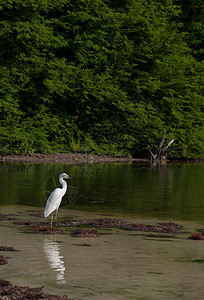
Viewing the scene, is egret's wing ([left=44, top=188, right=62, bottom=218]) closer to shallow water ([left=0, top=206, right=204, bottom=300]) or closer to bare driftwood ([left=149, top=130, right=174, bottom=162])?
shallow water ([left=0, top=206, right=204, bottom=300])

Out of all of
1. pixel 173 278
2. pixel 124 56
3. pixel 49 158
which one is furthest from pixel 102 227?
pixel 124 56

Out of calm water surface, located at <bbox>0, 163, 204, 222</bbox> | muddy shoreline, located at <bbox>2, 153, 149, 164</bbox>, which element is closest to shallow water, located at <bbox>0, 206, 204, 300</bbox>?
calm water surface, located at <bbox>0, 163, 204, 222</bbox>

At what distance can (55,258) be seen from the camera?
10.1 m

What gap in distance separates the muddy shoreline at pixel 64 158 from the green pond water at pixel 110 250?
12.6 m

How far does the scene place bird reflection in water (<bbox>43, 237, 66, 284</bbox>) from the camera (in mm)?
8914

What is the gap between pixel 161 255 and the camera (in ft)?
35.2

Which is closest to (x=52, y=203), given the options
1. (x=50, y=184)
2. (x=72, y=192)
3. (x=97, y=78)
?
(x=72, y=192)

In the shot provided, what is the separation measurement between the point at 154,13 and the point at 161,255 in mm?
36789

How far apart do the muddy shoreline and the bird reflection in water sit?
80.2ft

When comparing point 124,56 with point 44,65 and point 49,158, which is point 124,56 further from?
point 49,158

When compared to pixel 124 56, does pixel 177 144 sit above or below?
below

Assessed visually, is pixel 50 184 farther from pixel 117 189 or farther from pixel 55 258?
pixel 55 258

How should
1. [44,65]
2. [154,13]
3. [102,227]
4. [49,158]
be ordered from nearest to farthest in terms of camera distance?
[102,227]
[49,158]
[44,65]
[154,13]

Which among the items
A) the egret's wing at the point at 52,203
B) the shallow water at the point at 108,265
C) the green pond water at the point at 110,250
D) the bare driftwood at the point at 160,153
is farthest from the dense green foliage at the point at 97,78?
the shallow water at the point at 108,265
